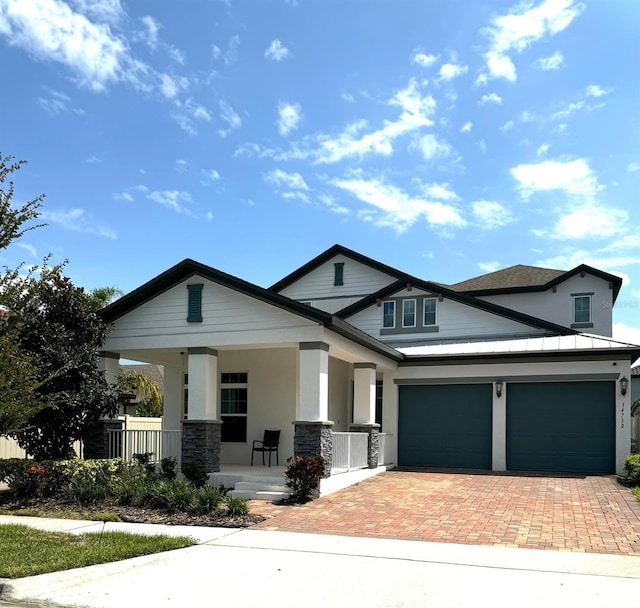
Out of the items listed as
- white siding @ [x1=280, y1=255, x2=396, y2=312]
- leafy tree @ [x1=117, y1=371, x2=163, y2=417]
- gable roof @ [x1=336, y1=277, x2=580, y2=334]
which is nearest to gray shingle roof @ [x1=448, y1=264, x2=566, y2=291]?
white siding @ [x1=280, y1=255, x2=396, y2=312]

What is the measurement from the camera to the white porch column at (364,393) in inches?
651

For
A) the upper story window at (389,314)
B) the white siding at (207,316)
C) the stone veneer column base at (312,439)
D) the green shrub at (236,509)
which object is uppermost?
the upper story window at (389,314)

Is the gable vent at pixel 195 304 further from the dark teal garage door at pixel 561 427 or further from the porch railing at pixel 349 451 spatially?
the dark teal garage door at pixel 561 427

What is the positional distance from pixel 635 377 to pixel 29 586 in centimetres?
3337

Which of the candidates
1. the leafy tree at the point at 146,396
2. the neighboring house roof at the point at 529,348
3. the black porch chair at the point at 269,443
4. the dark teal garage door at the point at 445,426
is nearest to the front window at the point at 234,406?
the black porch chair at the point at 269,443

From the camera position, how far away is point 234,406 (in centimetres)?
1773

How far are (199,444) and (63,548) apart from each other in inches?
217

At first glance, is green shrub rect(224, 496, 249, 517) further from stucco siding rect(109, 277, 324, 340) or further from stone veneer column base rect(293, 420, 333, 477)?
stucco siding rect(109, 277, 324, 340)

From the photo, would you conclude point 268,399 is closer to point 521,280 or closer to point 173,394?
point 173,394

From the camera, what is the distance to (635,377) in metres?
A: 34.0

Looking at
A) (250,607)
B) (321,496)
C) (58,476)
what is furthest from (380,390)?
(250,607)

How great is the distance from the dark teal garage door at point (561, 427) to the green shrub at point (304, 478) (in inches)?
302

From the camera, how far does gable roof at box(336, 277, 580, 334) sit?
64.7 feet

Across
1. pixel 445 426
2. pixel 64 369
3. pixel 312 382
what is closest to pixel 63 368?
pixel 64 369
